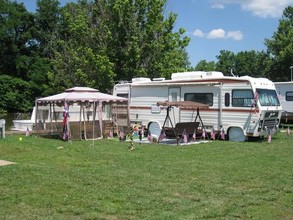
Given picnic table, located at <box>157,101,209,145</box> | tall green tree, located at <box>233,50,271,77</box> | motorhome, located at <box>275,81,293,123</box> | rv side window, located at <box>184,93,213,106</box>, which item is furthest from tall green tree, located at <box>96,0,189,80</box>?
tall green tree, located at <box>233,50,271,77</box>

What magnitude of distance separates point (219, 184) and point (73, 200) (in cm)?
301

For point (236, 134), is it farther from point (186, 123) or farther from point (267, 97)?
point (186, 123)

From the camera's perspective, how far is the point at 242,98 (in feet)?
57.6

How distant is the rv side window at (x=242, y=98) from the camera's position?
17.3 m

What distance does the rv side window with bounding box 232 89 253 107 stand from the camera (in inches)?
682

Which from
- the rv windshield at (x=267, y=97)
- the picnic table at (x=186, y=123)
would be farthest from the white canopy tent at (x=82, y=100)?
the rv windshield at (x=267, y=97)

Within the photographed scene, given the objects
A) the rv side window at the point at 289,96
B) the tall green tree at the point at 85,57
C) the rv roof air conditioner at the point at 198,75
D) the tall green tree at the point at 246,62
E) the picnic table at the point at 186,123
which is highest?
the tall green tree at the point at 246,62

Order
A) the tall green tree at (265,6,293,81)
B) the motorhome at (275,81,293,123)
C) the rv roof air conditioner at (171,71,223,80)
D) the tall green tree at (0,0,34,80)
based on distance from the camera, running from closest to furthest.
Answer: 1. the rv roof air conditioner at (171,71,223,80)
2. the motorhome at (275,81,293,123)
3. the tall green tree at (265,6,293,81)
4. the tall green tree at (0,0,34,80)

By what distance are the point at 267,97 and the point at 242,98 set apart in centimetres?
116

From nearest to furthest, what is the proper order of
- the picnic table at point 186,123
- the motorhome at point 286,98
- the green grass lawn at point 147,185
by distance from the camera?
the green grass lawn at point 147,185
the picnic table at point 186,123
the motorhome at point 286,98

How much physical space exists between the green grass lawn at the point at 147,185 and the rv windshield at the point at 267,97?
4.30 meters

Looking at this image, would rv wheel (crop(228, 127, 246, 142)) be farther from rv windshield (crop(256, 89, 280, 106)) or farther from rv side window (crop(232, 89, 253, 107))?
rv windshield (crop(256, 89, 280, 106))

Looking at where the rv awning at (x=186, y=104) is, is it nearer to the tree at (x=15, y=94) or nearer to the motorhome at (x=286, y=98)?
the motorhome at (x=286, y=98)

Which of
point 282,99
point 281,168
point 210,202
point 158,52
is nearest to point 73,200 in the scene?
point 210,202
